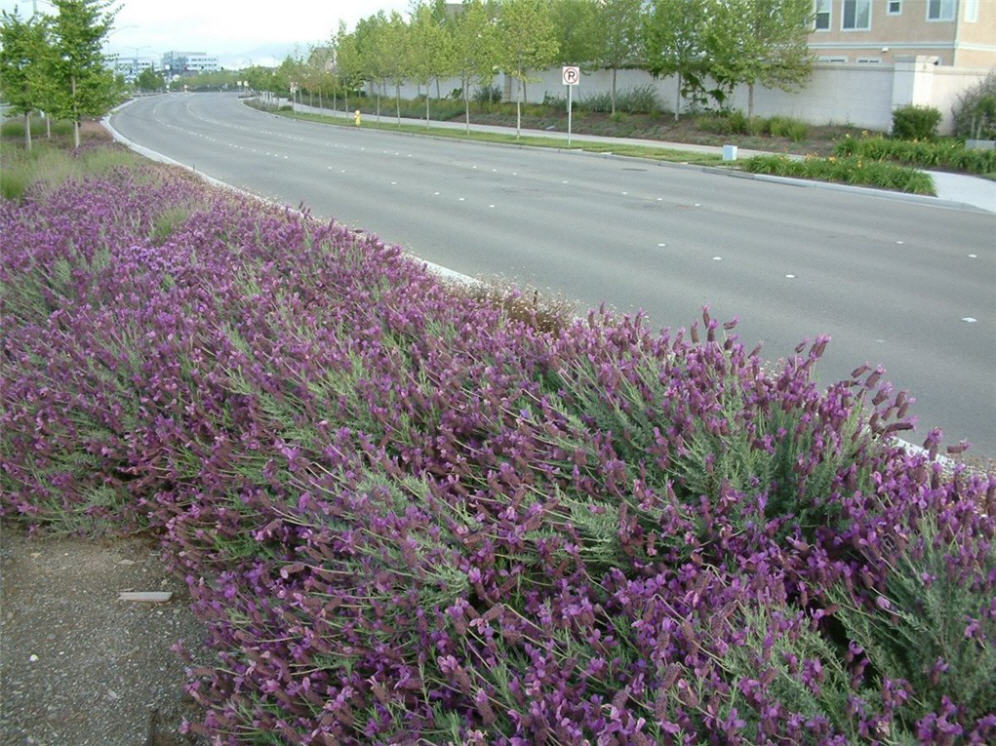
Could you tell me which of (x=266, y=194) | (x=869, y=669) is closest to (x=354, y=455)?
(x=869, y=669)

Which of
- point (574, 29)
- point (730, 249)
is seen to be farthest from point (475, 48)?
point (730, 249)

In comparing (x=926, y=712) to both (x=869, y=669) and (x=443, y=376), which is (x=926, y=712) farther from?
(x=443, y=376)

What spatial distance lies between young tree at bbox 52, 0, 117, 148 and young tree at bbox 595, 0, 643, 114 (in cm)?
2287

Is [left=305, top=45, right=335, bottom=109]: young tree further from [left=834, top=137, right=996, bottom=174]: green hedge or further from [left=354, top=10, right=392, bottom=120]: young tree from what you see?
[left=834, top=137, right=996, bottom=174]: green hedge

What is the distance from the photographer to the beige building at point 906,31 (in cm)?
4131

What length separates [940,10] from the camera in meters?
41.6

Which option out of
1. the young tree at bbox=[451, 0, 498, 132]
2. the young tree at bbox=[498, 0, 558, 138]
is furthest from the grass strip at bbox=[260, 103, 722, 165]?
the young tree at bbox=[451, 0, 498, 132]

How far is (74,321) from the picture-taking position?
5246mm

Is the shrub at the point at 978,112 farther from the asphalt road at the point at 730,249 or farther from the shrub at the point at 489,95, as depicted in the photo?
the shrub at the point at 489,95

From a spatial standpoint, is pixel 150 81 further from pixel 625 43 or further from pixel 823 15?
pixel 823 15

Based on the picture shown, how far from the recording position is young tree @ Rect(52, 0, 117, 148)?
2773cm

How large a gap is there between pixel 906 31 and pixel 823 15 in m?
4.68

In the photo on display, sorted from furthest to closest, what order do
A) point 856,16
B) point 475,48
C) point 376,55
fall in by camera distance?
point 376,55 < point 475,48 < point 856,16

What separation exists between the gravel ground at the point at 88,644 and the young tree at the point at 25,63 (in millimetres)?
27128
